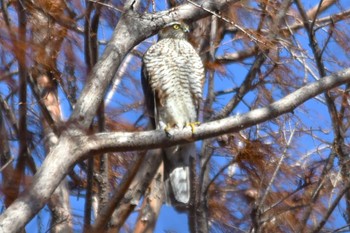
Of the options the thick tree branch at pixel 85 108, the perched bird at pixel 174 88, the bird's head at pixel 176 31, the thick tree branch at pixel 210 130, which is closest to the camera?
the thick tree branch at pixel 85 108

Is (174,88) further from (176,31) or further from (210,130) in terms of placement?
(210,130)

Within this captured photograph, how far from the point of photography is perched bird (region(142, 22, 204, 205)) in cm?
563

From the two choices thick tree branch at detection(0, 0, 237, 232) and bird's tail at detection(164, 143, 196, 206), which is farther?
bird's tail at detection(164, 143, 196, 206)

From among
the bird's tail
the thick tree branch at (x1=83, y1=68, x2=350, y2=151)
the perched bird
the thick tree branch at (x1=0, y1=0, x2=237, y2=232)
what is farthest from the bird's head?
the thick tree branch at (x1=83, y1=68, x2=350, y2=151)

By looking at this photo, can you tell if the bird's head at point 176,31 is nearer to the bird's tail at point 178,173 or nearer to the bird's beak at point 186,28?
the bird's beak at point 186,28

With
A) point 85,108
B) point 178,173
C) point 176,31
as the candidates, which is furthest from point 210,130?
point 176,31

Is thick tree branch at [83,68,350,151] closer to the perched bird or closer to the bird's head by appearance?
the perched bird

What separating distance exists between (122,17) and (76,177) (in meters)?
1.50

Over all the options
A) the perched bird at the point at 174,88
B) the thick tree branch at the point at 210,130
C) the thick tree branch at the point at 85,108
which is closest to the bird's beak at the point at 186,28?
the perched bird at the point at 174,88

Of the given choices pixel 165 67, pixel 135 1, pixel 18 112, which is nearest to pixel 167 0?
pixel 165 67

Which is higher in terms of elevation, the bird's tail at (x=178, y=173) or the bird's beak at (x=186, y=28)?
the bird's beak at (x=186, y=28)

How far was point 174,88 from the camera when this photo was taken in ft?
19.2

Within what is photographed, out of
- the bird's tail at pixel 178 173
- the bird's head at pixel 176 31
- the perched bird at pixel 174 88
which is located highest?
the bird's head at pixel 176 31

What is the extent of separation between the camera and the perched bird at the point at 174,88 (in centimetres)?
563
